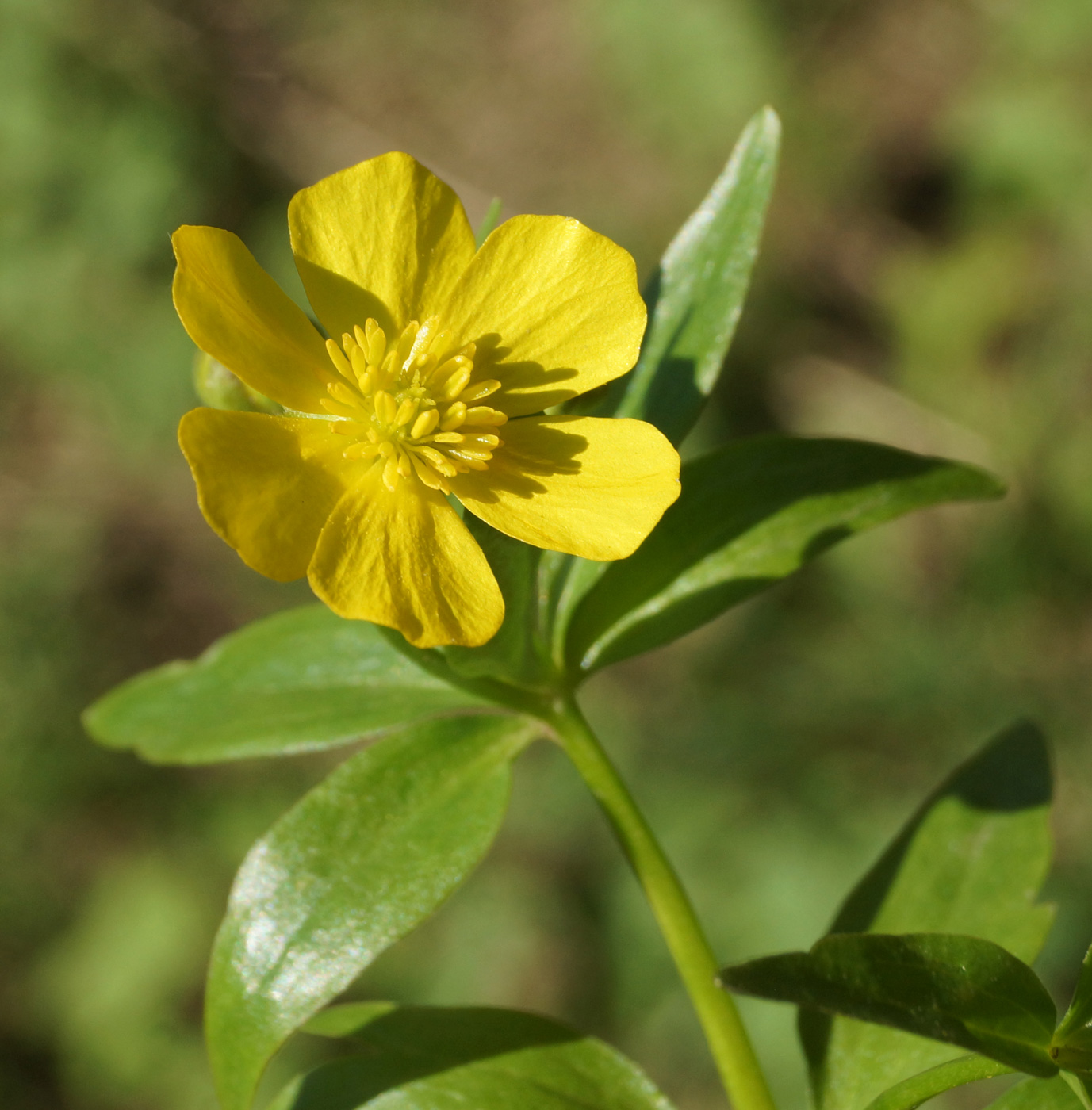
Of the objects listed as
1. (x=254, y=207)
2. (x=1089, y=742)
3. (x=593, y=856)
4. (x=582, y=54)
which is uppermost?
(x=582, y=54)

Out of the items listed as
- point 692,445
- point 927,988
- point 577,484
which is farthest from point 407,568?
point 692,445

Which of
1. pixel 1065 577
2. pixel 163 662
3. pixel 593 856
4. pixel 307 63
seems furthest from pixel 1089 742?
pixel 307 63

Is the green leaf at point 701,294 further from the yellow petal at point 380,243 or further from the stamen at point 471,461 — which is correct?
the yellow petal at point 380,243

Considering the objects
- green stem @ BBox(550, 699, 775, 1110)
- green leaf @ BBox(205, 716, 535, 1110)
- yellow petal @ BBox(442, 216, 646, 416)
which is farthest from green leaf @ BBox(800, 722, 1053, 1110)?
yellow petal @ BBox(442, 216, 646, 416)

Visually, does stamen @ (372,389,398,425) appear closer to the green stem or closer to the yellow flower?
the yellow flower

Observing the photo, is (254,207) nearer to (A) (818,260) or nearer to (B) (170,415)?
(B) (170,415)
